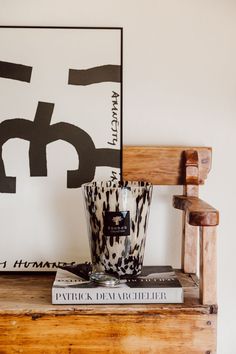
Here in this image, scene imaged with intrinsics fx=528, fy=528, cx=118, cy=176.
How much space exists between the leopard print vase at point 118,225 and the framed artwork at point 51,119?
256mm

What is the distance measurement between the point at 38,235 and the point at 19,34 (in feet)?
2.00

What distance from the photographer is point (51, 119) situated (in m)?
1.60

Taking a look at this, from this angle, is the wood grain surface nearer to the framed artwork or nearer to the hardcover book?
the hardcover book

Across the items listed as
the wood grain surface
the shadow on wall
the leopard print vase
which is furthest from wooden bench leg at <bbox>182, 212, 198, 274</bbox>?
the wood grain surface

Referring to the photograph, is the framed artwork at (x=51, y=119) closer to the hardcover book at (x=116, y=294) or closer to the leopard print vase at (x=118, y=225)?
the leopard print vase at (x=118, y=225)

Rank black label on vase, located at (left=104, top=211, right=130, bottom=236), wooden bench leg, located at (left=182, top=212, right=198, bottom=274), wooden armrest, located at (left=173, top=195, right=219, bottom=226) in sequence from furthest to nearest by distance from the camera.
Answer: wooden bench leg, located at (left=182, top=212, right=198, bottom=274), black label on vase, located at (left=104, top=211, right=130, bottom=236), wooden armrest, located at (left=173, top=195, right=219, bottom=226)

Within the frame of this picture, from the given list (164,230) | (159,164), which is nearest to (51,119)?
(159,164)

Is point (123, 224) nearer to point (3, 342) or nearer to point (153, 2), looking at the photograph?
point (3, 342)

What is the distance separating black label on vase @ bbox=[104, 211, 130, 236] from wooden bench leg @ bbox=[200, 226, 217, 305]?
0.66 ft

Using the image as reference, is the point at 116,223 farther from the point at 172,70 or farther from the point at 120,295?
the point at 172,70

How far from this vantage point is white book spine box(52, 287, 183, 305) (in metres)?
1.25

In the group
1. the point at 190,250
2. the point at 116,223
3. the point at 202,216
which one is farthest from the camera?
the point at 190,250

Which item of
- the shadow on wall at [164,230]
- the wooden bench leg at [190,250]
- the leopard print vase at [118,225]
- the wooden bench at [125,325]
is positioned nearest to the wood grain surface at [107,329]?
the wooden bench at [125,325]

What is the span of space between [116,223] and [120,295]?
18 centimetres
